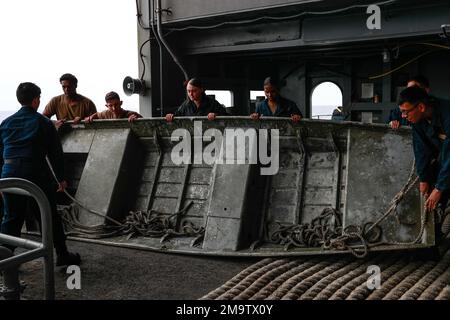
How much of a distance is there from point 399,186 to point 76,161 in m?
4.09

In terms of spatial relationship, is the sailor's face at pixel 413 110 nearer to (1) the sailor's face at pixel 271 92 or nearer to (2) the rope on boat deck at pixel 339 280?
(2) the rope on boat deck at pixel 339 280

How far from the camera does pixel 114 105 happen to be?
6492 mm

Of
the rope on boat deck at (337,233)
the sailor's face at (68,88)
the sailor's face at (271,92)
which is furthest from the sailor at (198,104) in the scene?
the rope on boat deck at (337,233)

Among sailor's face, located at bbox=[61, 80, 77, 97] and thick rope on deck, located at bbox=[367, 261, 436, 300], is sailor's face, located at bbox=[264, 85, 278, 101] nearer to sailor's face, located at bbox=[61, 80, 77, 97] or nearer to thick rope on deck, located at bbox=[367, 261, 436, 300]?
sailor's face, located at bbox=[61, 80, 77, 97]

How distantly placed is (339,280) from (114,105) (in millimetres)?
3817

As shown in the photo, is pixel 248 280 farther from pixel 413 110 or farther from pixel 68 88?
pixel 68 88

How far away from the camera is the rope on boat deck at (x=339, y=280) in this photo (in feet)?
12.2

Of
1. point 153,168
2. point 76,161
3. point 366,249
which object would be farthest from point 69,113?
point 366,249

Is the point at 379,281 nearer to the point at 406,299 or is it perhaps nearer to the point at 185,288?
the point at 406,299

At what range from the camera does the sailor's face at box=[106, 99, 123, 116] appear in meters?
6.48

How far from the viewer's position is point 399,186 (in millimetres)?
4598

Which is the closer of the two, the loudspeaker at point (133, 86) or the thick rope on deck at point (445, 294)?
the thick rope on deck at point (445, 294)

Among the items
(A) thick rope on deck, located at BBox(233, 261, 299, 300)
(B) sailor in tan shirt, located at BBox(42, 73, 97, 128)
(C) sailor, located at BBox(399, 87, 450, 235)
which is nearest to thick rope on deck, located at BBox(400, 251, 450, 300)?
(C) sailor, located at BBox(399, 87, 450, 235)

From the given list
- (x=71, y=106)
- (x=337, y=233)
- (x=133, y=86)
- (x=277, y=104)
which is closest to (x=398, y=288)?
(x=337, y=233)
